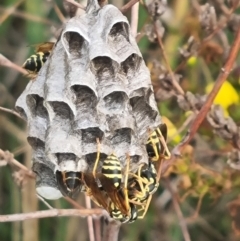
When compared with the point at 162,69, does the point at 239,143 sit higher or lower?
lower

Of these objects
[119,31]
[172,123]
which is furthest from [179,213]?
[119,31]

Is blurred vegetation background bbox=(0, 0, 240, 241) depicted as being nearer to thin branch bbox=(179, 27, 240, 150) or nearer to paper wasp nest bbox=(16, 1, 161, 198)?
thin branch bbox=(179, 27, 240, 150)

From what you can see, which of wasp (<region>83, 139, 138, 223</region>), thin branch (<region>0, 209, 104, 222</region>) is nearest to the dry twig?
thin branch (<region>0, 209, 104, 222</region>)

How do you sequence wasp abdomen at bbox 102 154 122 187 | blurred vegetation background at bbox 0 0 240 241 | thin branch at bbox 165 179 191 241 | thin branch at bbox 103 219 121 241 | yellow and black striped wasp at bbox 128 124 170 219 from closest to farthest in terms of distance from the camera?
wasp abdomen at bbox 102 154 122 187 → yellow and black striped wasp at bbox 128 124 170 219 → thin branch at bbox 103 219 121 241 → thin branch at bbox 165 179 191 241 → blurred vegetation background at bbox 0 0 240 241

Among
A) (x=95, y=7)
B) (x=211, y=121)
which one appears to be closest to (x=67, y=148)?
(x=95, y=7)

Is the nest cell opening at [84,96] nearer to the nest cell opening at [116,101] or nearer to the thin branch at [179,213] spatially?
the nest cell opening at [116,101]

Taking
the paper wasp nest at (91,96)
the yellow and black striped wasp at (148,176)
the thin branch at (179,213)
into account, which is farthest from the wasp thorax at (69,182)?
the thin branch at (179,213)

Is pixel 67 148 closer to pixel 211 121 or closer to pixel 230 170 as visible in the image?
pixel 211 121
